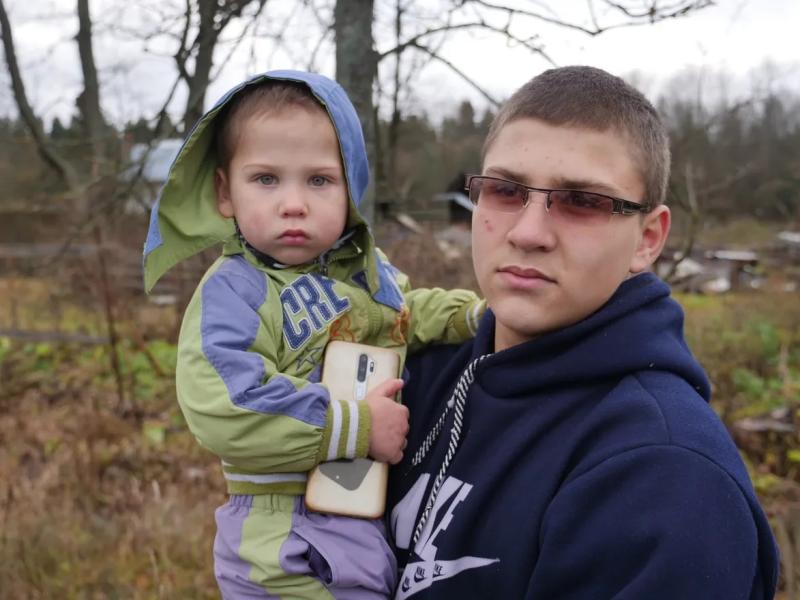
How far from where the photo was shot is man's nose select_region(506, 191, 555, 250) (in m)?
1.58

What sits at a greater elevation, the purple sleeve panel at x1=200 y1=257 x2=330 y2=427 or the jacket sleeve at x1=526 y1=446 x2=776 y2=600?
the purple sleeve panel at x1=200 y1=257 x2=330 y2=427

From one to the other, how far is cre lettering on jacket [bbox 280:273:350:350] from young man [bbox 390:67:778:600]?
0.44 meters

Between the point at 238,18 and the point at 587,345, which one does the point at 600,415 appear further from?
the point at 238,18

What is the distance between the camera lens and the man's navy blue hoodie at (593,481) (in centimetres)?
122

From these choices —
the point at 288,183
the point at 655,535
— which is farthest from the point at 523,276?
the point at 288,183

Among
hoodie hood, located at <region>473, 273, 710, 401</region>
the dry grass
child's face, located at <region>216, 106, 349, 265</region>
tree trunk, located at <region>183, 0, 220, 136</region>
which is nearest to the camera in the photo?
hoodie hood, located at <region>473, 273, 710, 401</region>

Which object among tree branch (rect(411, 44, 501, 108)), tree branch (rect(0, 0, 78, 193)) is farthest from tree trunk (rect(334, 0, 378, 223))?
tree branch (rect(0, 0, 78, 193))

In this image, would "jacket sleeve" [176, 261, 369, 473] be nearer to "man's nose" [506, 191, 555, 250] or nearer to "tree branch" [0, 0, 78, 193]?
"man's nose" [506, 191, 555, 250]

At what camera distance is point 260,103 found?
6.45 ft

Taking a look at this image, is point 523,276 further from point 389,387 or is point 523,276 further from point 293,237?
point 293,237

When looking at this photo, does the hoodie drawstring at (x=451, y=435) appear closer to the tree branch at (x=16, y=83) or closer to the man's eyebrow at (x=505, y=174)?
the man's eyebrow at (x=505, y=174)

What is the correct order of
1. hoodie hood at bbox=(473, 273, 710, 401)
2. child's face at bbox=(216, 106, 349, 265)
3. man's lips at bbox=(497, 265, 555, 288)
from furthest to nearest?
child's face at bbox=(216, 106, 349, 265) → man's lips at bbox=(497, 265, 555, 288) → hoodie hood at bbox=(473, 273, 710, 401)

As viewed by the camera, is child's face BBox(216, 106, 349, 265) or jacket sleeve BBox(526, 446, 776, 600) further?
child's face BBox(216, 106, 349, 265)

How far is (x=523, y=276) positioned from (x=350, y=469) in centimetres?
69
